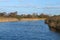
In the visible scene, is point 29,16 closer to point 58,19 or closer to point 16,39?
point 58,19

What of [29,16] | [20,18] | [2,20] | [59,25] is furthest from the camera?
[29,16]

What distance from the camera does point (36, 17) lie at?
5044 cm

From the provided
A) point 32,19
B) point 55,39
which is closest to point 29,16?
point 32,19

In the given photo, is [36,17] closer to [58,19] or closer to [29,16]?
[29,16]

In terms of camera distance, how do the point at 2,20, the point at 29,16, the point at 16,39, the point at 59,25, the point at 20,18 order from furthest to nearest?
the point at 29,16, the point at 20,18, the point at 2,20, the point at 59,25, the point at 16,39

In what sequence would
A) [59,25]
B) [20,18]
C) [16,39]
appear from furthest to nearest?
[20,18] → [59,25] → [16,39]

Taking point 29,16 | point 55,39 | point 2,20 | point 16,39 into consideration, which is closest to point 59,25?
point 55,39

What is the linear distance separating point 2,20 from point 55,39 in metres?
23.3

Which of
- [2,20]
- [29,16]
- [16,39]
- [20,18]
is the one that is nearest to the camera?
[16,39]

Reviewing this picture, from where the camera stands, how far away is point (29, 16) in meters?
49.5

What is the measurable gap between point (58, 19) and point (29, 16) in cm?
2537

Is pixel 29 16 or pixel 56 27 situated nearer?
pixel 56 27

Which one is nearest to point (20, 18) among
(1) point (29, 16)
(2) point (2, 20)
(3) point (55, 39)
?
(1) point (29, 16)

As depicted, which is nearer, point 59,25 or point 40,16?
point 59,25
